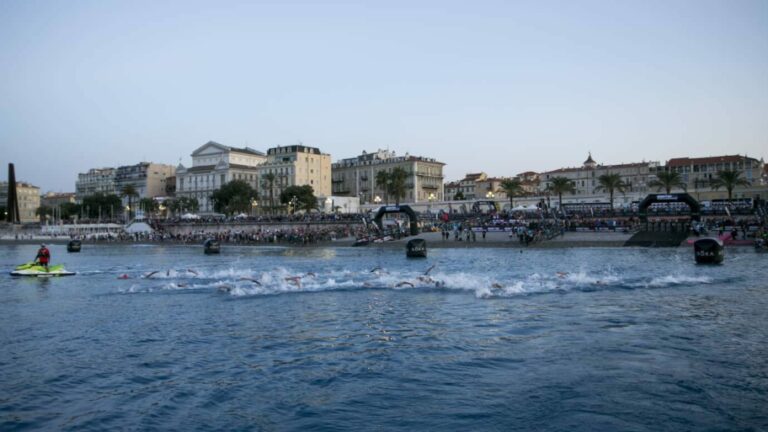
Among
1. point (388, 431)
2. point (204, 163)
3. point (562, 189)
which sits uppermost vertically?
point (204, 163)

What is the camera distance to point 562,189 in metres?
83.1

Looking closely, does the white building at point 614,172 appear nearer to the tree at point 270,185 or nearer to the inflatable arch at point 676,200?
the inflatable arch at point 676,200

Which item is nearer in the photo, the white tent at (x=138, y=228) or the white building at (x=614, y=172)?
the white tent at (x=138, y=228)

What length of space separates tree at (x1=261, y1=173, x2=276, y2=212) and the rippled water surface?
92.5m

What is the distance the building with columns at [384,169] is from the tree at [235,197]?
83.5 ft

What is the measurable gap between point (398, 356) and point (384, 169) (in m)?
111

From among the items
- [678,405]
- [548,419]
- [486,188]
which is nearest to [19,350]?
[548,419]

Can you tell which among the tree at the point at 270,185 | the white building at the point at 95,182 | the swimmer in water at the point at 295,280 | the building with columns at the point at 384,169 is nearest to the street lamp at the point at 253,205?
the tree at the point at 270,185

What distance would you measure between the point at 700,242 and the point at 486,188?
393 feet

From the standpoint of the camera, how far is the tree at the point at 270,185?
11850 cm

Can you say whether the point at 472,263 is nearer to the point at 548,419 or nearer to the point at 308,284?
the point at 308,284

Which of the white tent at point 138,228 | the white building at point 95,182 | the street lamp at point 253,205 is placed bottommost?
the white tent at point 138,228

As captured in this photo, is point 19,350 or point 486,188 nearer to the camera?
point 19,350

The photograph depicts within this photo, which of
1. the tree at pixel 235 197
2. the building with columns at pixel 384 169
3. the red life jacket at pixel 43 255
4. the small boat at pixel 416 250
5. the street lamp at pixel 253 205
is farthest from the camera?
the building with columns at pixel 384 169
